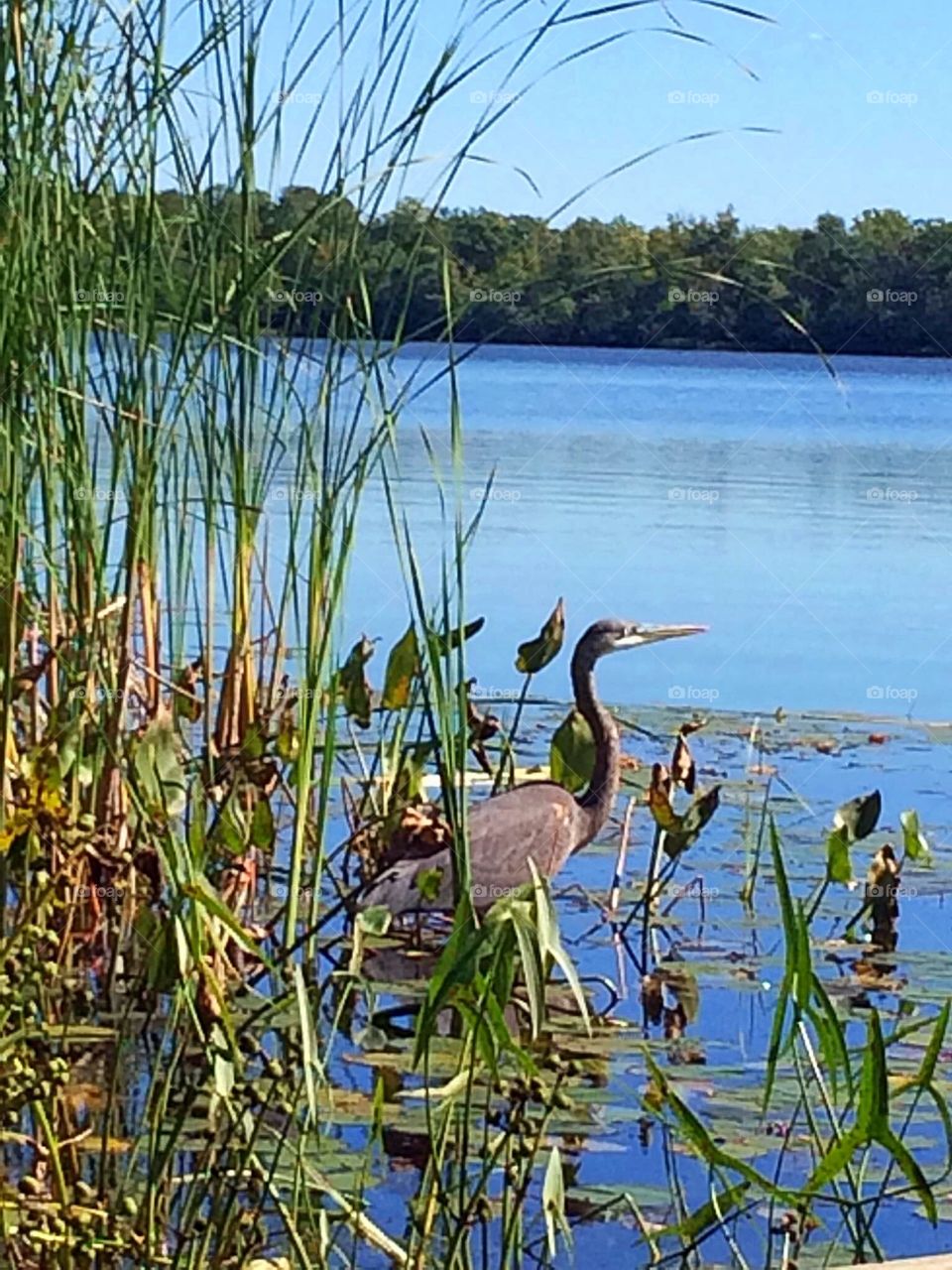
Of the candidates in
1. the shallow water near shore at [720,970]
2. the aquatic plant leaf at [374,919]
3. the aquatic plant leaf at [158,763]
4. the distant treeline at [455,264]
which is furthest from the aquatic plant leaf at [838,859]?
the aquatic plant leaf at [158,763]

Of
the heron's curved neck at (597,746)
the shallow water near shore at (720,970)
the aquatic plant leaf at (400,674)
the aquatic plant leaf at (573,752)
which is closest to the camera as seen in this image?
the shallow water near shore at (720,970)

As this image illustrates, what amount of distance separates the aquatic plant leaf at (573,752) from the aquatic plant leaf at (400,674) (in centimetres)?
53

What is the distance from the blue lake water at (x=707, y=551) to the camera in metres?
6.62

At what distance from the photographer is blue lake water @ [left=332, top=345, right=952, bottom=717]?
662 centimetres

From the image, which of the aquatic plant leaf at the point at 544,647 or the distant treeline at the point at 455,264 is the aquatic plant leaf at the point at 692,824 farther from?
the distant treeline at the point at 455,264

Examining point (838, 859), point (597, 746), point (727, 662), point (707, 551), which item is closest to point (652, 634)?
point (597, 746)

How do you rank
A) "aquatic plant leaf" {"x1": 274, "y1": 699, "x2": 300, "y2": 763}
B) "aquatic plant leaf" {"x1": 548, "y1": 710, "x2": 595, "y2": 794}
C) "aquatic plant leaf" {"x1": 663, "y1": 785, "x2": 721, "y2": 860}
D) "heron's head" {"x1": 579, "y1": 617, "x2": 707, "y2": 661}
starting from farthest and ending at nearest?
1. "heron's head" {"x1": 579, "y1": 617, "x2": 707, "y2": 661}
2. "aquatic plant leaf" {"x1": 548, "y1": 710, "x2": 595, "y2": 794}
3. "aquatic plant leaf" {"x1": 663, "y1": 785, "x2": 721, "y2": 860}
4. "aquatic plant leaf" {"x1": 274, "y1": 699, "x2": 300, "y2": 763}

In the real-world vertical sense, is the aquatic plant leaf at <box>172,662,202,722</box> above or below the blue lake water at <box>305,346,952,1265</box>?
above

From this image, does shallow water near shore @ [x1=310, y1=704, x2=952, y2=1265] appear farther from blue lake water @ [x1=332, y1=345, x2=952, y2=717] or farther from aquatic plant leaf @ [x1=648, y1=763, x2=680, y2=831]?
blue lake water @ [x1=332, y1=345, x2=952, y2=717]

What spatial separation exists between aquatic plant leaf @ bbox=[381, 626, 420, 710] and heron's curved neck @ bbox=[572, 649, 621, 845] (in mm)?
695

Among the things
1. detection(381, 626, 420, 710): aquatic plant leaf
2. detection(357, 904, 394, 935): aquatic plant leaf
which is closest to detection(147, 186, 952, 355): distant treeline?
detection(381, 626, 420, 710): aquatic plant leaf

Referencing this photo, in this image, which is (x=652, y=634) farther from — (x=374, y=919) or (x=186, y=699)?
(x=374, y=919)

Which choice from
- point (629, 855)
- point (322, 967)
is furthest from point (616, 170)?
point (629, 855)

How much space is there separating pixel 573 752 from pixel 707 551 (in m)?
5.14
